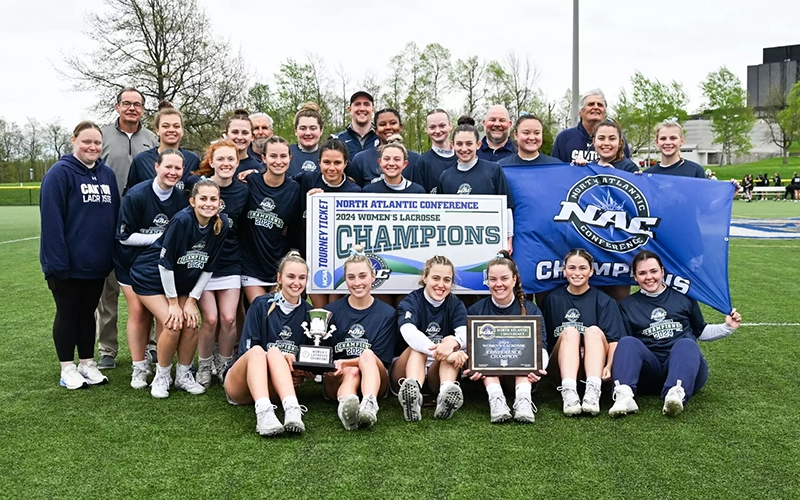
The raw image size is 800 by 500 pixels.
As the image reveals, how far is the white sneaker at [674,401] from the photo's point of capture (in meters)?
4.43

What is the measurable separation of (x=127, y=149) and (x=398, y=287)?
2.69m

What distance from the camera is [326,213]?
5570 millimetres

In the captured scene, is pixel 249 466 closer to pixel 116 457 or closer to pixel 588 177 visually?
pixel 116 457

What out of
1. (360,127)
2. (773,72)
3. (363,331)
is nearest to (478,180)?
(363,331)

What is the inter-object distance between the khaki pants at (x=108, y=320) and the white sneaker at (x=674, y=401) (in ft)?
14.6

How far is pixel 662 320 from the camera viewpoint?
16.6 feet

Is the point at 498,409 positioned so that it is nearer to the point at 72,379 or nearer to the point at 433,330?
the point at 433,330

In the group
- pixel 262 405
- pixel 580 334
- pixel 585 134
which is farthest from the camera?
pixel 585 134

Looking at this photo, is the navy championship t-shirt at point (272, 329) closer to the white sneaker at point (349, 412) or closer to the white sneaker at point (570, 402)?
the white sneaker at point (349, 412)

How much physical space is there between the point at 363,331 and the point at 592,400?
1.56m

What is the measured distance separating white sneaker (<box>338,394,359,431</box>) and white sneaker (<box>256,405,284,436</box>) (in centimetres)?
37

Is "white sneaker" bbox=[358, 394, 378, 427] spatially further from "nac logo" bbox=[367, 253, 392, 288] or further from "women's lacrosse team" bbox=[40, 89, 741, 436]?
"nac logo" bbox=[367, 253, 392, 288]

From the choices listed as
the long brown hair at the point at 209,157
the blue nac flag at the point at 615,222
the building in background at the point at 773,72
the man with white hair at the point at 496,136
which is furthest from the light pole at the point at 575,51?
the building in background at the point at 773,72

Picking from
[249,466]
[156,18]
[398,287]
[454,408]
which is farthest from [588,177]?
[156,18]
